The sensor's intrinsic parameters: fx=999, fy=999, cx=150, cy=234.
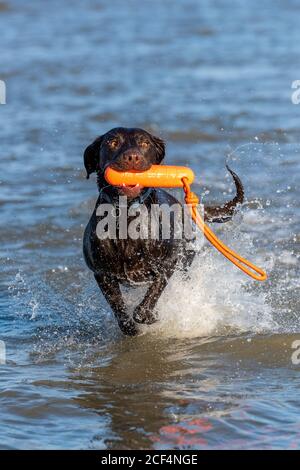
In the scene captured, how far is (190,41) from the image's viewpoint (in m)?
21.2

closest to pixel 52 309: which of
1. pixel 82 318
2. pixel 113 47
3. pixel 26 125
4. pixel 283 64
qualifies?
pixel 82 318

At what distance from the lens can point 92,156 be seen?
7266 mm

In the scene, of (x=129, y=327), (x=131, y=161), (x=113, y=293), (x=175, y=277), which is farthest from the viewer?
(x=175, y=277)

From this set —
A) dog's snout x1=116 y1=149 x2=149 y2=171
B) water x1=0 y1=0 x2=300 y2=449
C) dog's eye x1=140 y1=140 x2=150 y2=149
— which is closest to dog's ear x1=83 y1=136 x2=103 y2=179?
dog's eye x1=140 y1=140 x2=150 y2=149

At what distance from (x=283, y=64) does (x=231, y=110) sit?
381 centimetres

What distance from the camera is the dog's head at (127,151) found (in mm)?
6668

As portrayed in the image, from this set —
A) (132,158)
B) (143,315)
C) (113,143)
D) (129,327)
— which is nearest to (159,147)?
(113,143)

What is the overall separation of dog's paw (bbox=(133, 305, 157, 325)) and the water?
0.73 feet

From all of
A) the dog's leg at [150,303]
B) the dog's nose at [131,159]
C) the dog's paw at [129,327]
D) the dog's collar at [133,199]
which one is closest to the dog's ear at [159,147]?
the dog's collar at [133,199]

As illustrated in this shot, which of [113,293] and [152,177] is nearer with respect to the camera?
[152,177]

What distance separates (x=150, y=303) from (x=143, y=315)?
0.10 metres

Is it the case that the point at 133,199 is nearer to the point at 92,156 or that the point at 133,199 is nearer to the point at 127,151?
the point at 127,151

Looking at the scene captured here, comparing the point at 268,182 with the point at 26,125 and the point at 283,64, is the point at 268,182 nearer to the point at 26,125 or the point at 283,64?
the point at 26,125

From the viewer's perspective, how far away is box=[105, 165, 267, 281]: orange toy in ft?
21.8
